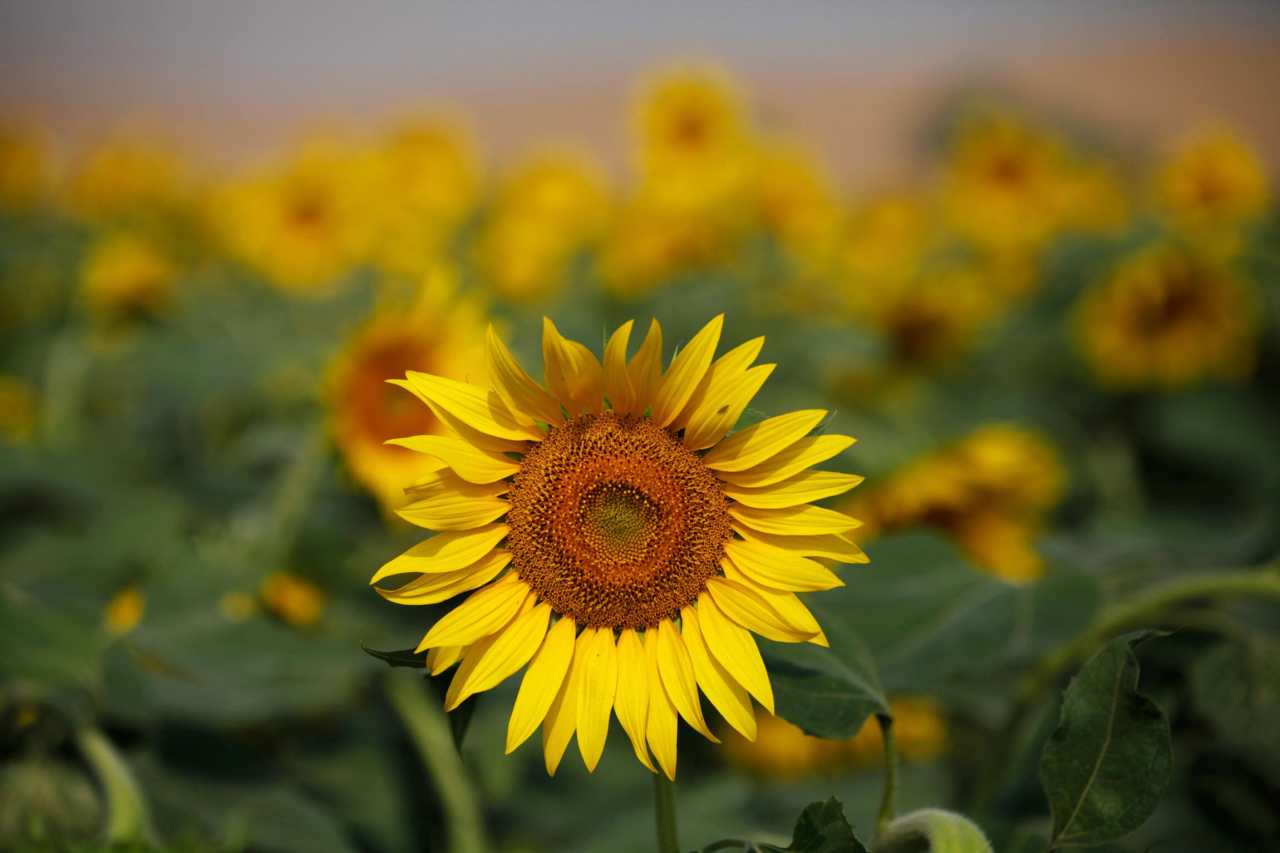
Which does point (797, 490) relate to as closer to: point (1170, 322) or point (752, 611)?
point (752, 611)

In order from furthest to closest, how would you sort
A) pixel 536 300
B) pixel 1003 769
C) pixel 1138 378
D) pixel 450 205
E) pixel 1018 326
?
pixel 450 205
pixel 1018 326
pixel 536 300
pixel 1138 378
pixel 1003 769

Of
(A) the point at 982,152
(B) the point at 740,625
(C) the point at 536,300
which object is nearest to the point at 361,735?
(B) the point at 740,625

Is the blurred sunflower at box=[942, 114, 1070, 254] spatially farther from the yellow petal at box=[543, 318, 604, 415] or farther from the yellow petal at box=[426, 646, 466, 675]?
the yellow petal at box=[426, 646, 466, 675]

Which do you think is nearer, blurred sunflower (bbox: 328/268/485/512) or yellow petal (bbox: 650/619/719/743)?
yellow petal (bbox: 650/619/719/743)

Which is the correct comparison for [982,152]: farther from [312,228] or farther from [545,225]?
[312,228]

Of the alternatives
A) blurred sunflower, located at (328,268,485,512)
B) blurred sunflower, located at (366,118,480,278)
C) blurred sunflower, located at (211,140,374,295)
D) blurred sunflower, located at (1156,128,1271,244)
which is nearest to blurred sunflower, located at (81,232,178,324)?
blurred sunflower, located at (211,140,374,295)

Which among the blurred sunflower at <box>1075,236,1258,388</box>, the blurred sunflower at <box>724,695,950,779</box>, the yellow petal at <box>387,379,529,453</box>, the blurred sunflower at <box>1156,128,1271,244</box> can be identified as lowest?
the blurred sunflower at <box>724,695,950,779</box>

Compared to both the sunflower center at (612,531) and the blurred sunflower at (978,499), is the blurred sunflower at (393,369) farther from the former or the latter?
the sunflower center at (612,531)

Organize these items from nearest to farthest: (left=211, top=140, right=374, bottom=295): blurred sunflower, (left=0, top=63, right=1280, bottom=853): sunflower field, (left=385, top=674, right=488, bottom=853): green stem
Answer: (left=0, top=63, right=1280, bottom=853): sunflower field
(left=385, top=674, right=488, bottom=853): green stem
(left=211, top=140, right=374, bottom=295): blurred sunflower
